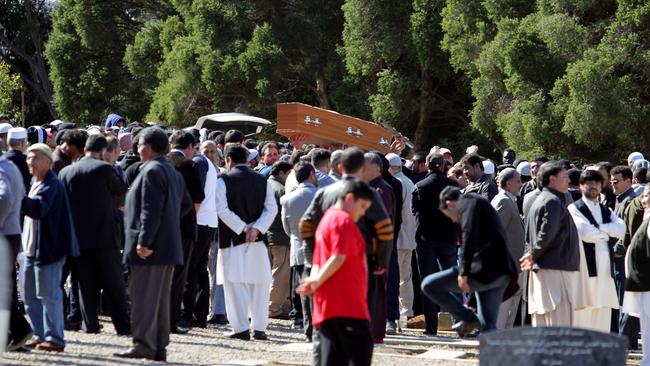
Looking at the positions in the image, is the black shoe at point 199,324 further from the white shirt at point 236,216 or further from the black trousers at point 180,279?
the white shirt at point 236,216

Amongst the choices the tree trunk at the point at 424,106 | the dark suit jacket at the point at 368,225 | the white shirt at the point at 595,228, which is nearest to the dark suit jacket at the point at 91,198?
the dark suit jacket at the point at 368,225

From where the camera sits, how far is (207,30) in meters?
45.7

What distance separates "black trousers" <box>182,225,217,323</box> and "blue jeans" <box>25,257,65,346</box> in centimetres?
273

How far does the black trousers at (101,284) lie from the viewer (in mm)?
12695

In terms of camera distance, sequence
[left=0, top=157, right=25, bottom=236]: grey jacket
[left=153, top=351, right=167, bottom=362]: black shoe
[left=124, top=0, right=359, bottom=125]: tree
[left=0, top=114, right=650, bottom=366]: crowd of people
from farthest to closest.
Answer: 1. [left=124, top=0, right=359, bottom=125]: tree
2. [left=153, top=351, right=167, bottom=362]: black shoe
3. [left=0, top=157, right=25, bottom=236]: grey jacket
4. [left=0, top=114, right=650, bottom=366]: crowd of people

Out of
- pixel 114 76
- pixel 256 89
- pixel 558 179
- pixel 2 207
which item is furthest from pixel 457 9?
pixel 2 207

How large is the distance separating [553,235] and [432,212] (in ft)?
8.26

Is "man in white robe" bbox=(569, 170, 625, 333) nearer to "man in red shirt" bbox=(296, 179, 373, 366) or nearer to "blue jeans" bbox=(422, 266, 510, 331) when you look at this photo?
"blue jeans" bbox=(422, 266, 510, 331)

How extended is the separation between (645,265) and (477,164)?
3.83 meters

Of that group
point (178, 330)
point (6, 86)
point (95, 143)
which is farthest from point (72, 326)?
point (6, 86)

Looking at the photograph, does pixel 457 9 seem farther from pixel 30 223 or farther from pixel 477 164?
pixel 30 223

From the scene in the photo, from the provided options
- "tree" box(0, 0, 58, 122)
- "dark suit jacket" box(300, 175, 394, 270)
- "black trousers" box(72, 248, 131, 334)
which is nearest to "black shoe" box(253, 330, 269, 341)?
"black trousers" box(72, 248, 131, 334)

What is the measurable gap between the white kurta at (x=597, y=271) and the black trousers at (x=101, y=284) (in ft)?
14.8

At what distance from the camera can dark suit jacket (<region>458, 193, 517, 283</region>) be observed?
→ 12.2 m
